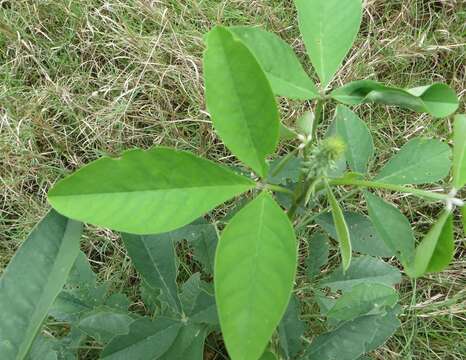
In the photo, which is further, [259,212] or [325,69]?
[325,69]

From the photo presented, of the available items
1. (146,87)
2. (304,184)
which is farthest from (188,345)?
(146,87)

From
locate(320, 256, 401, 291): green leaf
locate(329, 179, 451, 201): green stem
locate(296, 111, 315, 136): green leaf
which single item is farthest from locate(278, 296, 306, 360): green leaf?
locate(329, 179, 451, 201): green stem

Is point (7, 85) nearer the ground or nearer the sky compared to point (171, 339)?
nearer the sky

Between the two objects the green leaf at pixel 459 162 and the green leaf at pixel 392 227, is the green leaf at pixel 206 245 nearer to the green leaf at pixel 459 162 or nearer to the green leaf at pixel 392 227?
the green leaf at pixel 392 227

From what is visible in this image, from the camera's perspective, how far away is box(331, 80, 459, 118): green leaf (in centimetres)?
88

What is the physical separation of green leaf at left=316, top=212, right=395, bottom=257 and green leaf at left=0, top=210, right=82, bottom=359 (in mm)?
657

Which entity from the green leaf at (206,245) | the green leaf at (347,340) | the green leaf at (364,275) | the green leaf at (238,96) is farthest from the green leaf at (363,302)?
the green leaf at (238,96)

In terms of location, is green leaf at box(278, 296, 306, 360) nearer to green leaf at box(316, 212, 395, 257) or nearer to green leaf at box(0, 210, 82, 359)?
green leaf at box(316, 212, 395, 257)

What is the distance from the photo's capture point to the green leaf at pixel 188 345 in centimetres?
118

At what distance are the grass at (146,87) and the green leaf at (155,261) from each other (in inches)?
24.0

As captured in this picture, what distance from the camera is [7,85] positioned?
2174 millimetres

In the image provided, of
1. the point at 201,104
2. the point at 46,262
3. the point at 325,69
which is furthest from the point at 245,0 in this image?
the point at 46,262

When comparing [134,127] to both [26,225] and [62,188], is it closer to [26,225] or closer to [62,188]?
[26,225]

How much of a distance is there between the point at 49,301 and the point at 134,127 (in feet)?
4.42
